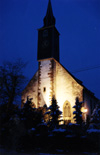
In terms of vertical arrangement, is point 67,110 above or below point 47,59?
below

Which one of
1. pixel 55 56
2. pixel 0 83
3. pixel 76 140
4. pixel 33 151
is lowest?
pixel 33 151

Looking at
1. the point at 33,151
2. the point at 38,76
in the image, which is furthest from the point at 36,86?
the point at 33,151

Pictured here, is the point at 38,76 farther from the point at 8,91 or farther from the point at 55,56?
the point at 8,91

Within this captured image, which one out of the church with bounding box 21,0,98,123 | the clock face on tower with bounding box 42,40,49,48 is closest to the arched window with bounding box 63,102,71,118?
the church with bounding box 21,0,98,123

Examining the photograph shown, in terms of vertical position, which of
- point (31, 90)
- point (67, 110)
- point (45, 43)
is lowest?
point (67, 110)

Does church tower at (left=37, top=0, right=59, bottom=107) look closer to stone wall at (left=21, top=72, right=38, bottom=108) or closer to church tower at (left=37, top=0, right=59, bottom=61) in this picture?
church tower at (left=37, top=0, right=59, bottom=61)

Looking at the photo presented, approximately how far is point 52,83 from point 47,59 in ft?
13.5

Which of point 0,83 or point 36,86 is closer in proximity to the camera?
point 0,83

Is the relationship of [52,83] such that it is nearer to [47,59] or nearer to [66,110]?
[47,59]

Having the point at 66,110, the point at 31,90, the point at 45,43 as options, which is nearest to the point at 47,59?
the point at 45,43

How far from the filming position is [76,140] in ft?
37.6

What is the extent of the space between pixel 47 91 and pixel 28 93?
353 cm

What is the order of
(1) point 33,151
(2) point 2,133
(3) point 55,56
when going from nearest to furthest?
(1) point 33,151, (2) point 2,133, (3) point 55,56

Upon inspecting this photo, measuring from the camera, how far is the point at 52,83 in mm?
27750
